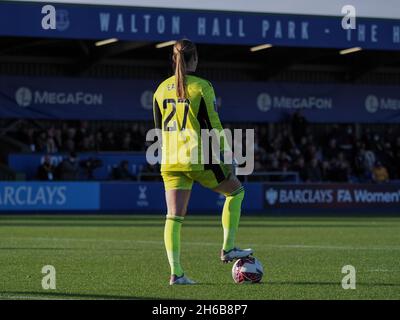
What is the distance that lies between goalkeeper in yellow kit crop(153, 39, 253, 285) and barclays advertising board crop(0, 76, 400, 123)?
22.8 metres

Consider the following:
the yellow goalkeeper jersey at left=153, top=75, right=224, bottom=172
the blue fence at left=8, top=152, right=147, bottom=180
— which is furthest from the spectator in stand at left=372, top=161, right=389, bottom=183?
the yellow goalkeeper jersey at left=153, top=75, right=224, bottom=172

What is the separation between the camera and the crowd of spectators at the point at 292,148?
31203 millimetres

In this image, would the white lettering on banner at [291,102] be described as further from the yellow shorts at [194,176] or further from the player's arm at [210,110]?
the player's arm at [210,110]

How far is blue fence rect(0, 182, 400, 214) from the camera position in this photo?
28500 millimetres

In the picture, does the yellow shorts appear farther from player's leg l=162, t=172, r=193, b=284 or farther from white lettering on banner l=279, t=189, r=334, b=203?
white lettering on banner l=279, t=189, r=334, b=203

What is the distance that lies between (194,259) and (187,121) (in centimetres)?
374

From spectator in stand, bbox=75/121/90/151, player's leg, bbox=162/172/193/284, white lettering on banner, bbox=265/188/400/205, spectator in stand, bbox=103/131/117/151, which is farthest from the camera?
spectator in stand, bbox=103/131/117/151

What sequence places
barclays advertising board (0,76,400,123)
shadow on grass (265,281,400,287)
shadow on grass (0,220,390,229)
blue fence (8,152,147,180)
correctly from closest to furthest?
shadow on grass (265,281,400,287)
shadow on grass (0,220,390,229)
blue fence (8,152,147,180)
barclays advertising board (0,76,400,123)

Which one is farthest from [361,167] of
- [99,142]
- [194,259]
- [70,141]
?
[194,259]

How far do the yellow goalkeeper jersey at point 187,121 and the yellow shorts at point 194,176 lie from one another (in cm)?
6

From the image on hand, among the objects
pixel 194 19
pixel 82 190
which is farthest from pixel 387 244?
pixel 194 19

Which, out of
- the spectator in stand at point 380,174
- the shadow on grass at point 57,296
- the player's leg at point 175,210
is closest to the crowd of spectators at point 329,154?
the spectator in stand at point 380,174

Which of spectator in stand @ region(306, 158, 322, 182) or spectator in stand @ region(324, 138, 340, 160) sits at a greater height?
spectator in stand @ region(324, 138, 340, 160)
